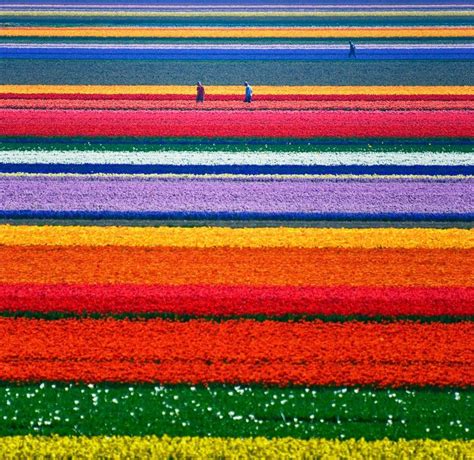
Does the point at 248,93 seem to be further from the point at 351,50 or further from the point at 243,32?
the point at 243,32

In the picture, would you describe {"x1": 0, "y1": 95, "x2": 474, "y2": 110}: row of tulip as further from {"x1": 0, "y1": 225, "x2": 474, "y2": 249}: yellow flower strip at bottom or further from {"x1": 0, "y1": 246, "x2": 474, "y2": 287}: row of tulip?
{"x1": 0, "y1": 246, "x2": 474, "y2": 287}: row of tulip

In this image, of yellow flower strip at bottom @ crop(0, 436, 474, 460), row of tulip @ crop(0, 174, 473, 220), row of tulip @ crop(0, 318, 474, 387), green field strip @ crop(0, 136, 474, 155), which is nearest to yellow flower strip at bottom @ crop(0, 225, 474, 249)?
row of tulip @ crop(0, 174, 473, 220)

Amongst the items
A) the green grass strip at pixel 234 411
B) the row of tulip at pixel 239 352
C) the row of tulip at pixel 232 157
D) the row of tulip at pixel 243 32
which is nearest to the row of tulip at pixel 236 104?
the row of tulip at pixel 232 157

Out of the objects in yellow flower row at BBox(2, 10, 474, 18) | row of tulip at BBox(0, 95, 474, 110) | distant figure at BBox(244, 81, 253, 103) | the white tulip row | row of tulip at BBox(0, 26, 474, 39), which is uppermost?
yellow flower row at BBox(2, 10, 474, 18)

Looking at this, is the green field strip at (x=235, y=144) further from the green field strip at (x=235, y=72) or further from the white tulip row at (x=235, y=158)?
the green field strip at (x=235, y=72)

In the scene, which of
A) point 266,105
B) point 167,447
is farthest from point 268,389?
point 266,105
